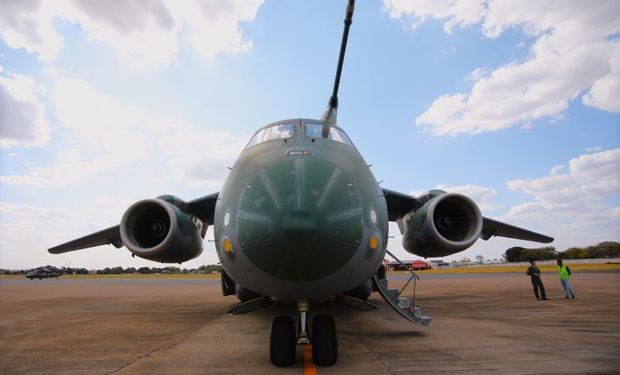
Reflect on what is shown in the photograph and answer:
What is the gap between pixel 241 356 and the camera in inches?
211

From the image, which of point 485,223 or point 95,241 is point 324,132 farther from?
point 95,241

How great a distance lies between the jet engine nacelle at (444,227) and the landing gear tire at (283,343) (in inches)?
137

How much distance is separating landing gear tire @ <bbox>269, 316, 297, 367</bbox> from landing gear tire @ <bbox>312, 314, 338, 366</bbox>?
10.2 inches

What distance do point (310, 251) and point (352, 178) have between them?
3.32 feet

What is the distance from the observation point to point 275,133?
214 inches

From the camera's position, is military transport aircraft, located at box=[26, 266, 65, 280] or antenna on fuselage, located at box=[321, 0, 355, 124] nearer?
antenna on fuselage, located at box=[321, 0, 355, 124]

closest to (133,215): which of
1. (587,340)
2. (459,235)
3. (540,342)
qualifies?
(459,235)

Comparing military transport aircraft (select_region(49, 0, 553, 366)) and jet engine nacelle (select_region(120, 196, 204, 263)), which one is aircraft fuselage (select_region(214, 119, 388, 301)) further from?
jet engine nacelle (select_region(120, 196, 204, 263))

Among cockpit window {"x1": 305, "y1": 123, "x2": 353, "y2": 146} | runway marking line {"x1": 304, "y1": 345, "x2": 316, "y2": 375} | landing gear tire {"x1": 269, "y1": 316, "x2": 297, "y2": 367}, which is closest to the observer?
runway marking line {"x1": 304, "y1": 345, "x2": 316, "y2": 375}

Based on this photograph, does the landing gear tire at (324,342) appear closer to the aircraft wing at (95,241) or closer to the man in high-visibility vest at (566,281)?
the aircraft wing at (95,241)

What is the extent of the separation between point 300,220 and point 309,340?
68.9 inches

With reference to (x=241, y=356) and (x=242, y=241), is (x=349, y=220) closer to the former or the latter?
(x=242, y=241)

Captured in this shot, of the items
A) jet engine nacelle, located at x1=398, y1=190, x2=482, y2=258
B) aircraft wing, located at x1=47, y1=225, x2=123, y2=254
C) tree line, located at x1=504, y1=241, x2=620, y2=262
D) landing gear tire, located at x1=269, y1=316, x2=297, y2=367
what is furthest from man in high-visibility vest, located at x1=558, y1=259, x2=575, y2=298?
tree line, located at x1=504, y1=241, x2=620, y2=262

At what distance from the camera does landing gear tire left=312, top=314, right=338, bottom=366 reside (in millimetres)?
4641
